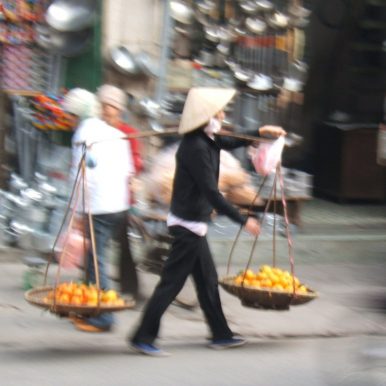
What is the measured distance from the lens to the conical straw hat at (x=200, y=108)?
687 cm

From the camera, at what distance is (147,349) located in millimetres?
7004

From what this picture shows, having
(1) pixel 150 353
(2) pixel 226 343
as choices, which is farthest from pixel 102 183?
(2) pixel 226 343

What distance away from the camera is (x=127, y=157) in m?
7.60

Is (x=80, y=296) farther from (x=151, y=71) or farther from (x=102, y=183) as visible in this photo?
(x=151, y=71)

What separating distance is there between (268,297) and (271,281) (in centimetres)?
20

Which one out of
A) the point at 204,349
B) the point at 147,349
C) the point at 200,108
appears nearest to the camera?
the point at 200,108

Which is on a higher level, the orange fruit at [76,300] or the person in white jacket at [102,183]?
the person in white jacket at [102,183]

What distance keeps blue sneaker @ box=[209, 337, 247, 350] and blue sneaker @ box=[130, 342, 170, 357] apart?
1.26ft

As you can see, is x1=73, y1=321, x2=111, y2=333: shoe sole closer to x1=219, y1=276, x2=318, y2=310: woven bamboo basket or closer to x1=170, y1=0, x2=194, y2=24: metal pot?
x1=219, y1=276, x2=318, y2=310: woven bamboo basket

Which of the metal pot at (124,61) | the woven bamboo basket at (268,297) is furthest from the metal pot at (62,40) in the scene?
the woven bamboo basket at (268,297)

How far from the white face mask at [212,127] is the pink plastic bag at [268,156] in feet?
1.23

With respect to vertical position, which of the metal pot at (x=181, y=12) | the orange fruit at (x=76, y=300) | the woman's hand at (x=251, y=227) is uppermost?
the metal pot at (x=181, y=12)

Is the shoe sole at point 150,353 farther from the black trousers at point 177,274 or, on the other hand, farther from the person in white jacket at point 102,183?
the person in white jacket at point 102,183

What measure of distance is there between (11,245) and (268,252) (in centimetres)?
234
